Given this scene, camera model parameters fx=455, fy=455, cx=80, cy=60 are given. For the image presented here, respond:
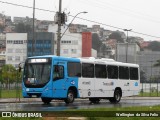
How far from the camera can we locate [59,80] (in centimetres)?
2688

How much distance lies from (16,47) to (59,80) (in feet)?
348

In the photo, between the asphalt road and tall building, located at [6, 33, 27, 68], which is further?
tall building, located at [6, 33, 27, 68]

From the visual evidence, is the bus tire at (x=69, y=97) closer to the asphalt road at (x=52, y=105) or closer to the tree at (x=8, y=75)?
the asphalt road at (x=52, y=105)

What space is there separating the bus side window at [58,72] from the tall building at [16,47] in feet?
337

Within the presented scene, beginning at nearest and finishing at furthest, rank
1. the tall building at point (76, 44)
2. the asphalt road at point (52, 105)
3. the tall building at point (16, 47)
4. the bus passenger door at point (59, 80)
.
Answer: the asphalt road at point (52, 105) < the bus passenger door at point (59, 80) < the tall building at point (16, 47) < the tall building at point (76, 44)

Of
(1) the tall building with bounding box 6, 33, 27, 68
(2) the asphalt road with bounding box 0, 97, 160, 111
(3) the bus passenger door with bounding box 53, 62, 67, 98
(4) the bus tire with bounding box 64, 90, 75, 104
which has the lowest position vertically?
(2) the asphalt road with bounding box 0, 97, 160, 111

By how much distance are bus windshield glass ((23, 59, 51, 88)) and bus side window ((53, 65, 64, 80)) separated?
37 centimetres

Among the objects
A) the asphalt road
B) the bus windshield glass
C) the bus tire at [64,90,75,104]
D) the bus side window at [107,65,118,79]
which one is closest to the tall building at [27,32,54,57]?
the bus side window at [107,65,118,79]

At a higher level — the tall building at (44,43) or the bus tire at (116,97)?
the tall building at (44,43)

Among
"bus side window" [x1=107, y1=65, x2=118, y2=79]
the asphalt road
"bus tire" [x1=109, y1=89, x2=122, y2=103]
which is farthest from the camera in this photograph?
"bus tire" [x1=109, y1=89, x2=122, y2=103]

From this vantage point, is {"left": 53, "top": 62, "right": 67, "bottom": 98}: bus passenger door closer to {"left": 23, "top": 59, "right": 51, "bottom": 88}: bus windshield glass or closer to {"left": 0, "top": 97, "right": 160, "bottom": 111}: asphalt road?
{"left": 23, "top": 59, "right": 51, "bottom": 88}: bus windshield glass

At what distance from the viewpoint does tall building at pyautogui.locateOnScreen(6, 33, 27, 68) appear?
130 meters

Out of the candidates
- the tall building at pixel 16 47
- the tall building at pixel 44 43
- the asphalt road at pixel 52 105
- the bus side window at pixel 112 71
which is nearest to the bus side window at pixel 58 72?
the asphalt road at pixel 52 105

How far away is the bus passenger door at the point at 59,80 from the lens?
26656 mm
